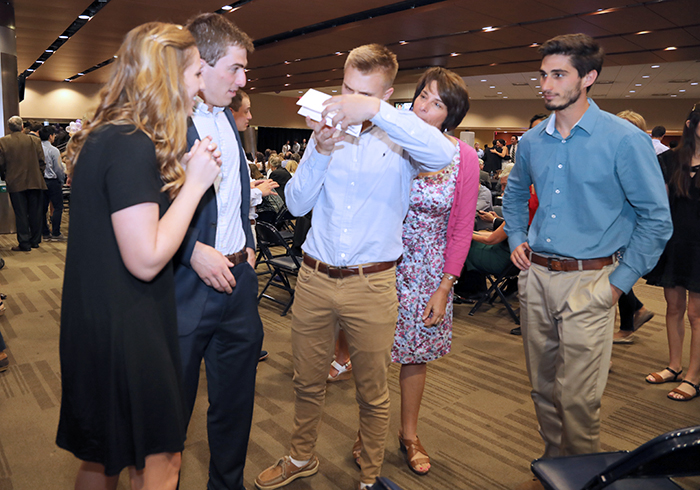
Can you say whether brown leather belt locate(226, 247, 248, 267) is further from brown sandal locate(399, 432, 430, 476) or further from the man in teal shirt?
brown sandal locate(399, 432, 430, 476)

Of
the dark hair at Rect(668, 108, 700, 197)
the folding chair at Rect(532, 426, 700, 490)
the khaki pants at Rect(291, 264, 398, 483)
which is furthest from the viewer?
the dark hair at Rect(668, 108, 700, 197)

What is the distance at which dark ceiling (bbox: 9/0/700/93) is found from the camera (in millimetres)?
7414

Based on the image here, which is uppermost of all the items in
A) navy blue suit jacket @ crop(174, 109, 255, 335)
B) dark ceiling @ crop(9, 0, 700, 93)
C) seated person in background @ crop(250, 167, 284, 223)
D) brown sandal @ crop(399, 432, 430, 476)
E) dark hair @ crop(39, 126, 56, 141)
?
dark ceiling @ crop(9, 0, 700, 93)

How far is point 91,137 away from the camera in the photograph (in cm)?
118

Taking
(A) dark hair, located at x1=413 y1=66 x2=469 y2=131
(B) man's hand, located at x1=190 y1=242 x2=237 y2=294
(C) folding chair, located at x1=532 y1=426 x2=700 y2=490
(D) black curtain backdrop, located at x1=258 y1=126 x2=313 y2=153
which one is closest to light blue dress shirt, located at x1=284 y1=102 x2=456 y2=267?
(A) dark hair, located at x1=413 y1=66 x2=469 y2=131

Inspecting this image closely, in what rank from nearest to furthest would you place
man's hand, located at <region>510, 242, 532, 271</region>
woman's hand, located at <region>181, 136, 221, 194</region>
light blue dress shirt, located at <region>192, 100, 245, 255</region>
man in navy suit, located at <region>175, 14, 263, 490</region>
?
woman's hand, located at <region>181, 136, 221, 194</region>
man in navy suit, located at <region>175, 14, 263, 490</region>
light blue dress shirt, located at <region>192, 100, 245, 255</region>
man's hand, located at <region>510, 242, 532, 271</region>

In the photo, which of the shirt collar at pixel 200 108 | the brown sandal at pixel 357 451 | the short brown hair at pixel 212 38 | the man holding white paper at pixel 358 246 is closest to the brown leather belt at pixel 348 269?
the man holding white paper at pixel 358 246

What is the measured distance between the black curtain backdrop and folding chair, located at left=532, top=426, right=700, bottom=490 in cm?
2694

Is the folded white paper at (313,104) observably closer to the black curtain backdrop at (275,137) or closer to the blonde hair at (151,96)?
the blonde hair at (151,96)

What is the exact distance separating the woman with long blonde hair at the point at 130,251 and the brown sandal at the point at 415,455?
4.48 feet

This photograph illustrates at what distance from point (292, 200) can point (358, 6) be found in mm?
7014

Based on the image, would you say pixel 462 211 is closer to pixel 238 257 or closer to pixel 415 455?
pixel 238 257

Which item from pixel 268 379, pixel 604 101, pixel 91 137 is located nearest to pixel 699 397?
pixel 268 379

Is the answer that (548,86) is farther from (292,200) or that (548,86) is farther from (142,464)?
(142,464)
